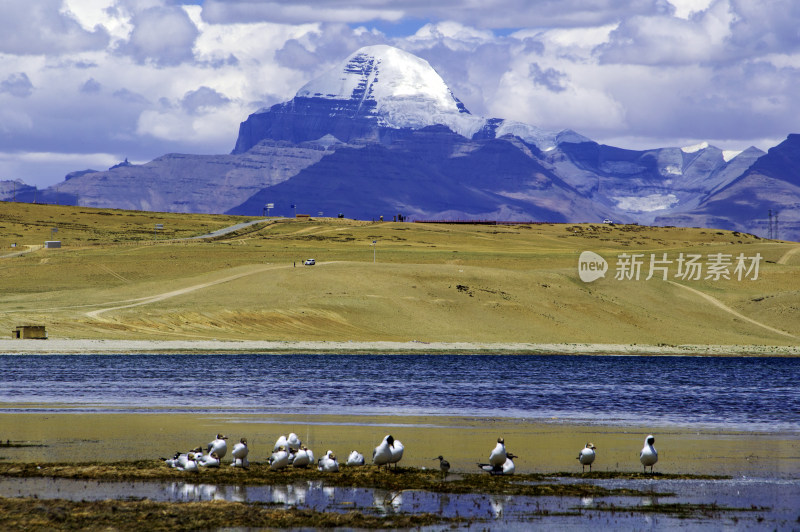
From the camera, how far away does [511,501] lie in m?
23.3

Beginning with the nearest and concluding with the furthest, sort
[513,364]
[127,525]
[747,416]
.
→ [127,525] < [747,416] < [513,364]

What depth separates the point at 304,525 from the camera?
814 inches

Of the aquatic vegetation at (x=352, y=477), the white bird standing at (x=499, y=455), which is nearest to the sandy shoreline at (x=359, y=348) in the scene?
the aquatic vegetation at (x=352, y=477)

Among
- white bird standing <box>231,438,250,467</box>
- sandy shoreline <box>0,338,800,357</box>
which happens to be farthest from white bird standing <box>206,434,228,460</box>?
sandy shoreline <box>0,338,800,357</box>

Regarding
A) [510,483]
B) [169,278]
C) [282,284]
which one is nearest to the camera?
[510,483]

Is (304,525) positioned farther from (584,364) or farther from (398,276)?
(398,276)

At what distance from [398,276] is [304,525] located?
78.0 m

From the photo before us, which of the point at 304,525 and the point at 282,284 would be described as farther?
the point at 282,284

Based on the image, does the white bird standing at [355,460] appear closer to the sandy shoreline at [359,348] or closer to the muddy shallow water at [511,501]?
the muddy shallow water at [511,501]

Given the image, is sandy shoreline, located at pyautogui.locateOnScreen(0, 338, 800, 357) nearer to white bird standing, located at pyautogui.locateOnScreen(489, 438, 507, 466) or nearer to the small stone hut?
the small stone hut

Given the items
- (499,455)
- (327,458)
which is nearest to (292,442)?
(327,458)

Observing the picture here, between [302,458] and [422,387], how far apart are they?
24.9 metres

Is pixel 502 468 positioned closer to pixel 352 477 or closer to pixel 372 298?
pixel 352 477

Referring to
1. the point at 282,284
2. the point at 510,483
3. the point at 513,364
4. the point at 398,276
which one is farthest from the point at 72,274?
the point at 510,483
